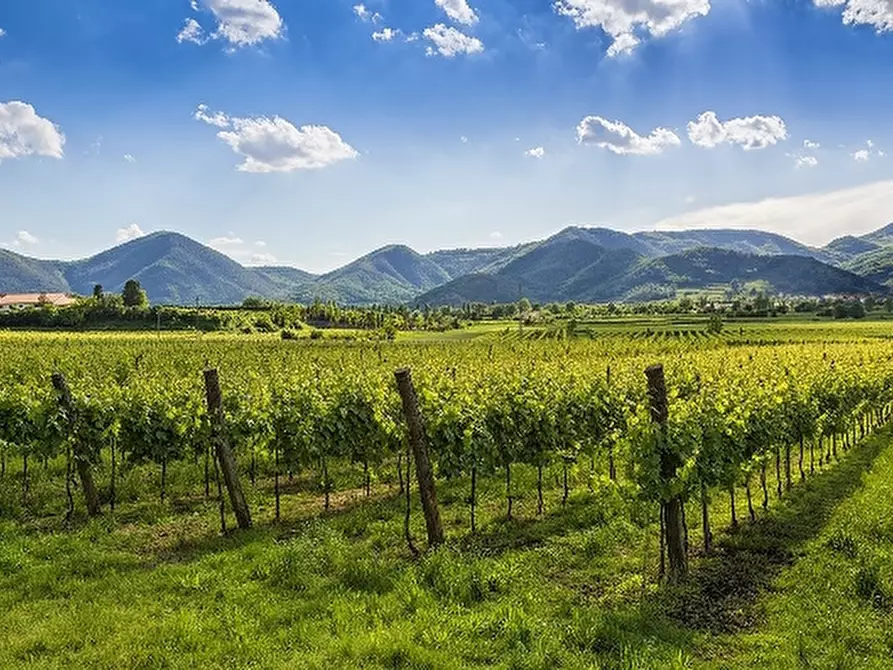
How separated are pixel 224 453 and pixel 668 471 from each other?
7965mm

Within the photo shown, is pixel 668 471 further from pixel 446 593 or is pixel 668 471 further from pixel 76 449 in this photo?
pixel 76 449

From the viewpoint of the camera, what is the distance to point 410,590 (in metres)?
8.57

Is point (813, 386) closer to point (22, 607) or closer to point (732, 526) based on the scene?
point (732, 526)

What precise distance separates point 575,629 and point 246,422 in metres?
7.71

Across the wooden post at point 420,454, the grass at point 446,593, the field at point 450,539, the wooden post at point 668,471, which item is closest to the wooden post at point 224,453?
the field at point 450,539

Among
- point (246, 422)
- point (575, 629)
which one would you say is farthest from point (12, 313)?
point (575, 629)

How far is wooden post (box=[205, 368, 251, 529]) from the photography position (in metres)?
11.9

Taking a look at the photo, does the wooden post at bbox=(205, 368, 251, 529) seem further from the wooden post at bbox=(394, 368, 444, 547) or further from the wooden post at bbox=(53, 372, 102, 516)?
the wooden post at bbox=(394, 368, 444, 547)

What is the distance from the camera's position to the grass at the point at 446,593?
7016 millimetres

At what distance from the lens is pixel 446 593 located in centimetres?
862

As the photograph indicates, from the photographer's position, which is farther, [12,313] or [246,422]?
[12,313]

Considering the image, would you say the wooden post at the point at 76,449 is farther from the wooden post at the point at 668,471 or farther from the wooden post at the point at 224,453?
the wooden post at the point at 668,471

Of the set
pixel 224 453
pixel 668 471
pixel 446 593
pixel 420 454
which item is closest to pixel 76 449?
pixel 224 453

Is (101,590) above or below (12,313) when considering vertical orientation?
below
